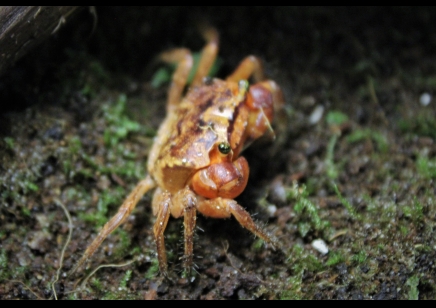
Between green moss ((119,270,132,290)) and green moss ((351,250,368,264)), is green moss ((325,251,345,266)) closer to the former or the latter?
green moss ((351,250,368,264))

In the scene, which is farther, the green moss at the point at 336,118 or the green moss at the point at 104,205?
the green moss at the point at 336,118

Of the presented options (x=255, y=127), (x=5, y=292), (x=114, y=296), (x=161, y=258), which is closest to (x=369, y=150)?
(x=255, y=127)

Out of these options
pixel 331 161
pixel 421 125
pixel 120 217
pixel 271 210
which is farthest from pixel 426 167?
pixel 120 217

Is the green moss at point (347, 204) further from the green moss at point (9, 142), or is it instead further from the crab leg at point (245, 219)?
the green moss at point (9, 142)

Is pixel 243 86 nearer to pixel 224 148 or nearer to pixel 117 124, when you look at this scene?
pixel 224 148

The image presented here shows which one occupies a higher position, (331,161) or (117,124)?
(117,124)

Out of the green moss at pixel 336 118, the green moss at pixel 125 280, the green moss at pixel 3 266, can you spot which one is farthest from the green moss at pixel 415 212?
the green moss at pixel 3 266

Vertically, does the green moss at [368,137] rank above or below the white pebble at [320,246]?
above
